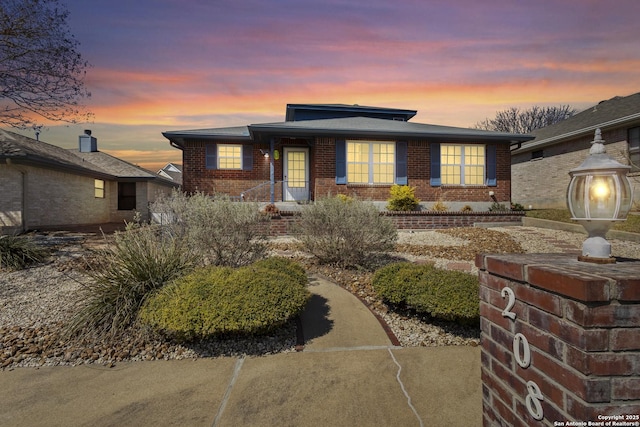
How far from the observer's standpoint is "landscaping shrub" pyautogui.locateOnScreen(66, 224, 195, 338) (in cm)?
341

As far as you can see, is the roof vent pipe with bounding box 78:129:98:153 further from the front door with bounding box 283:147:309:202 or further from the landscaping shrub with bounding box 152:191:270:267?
the landscaping shrub with bounding box 152:191:270:267

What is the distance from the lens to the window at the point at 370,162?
12.6m

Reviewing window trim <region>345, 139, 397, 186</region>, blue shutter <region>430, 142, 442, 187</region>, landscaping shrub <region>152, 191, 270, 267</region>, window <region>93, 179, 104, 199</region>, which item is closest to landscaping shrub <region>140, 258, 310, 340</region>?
landscaping shrub <region>152, 191, 270, 267</region>

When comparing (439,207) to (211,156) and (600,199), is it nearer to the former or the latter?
(211,156)

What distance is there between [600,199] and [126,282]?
4.42m

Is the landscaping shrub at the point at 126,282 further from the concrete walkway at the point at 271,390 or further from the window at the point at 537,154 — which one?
the window at the point at 537,154

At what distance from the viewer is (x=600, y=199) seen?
5.00 feet

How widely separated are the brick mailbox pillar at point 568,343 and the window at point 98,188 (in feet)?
64.1

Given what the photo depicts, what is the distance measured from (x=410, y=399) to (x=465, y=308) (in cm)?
135

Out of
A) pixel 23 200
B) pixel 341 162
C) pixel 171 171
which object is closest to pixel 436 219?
pixel 341 162

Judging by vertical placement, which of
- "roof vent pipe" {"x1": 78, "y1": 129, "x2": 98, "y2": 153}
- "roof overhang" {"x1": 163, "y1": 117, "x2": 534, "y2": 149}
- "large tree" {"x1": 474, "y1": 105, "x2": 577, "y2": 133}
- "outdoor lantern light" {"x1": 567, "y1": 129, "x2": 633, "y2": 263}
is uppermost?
"large tree" {"x1": 474, "y1": 105, "x2": 577, "y2": 133}

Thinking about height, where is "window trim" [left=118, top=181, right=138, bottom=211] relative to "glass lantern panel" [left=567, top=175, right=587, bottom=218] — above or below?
above

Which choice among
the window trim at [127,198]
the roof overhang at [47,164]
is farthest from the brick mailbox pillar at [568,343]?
the window trim at [127,198]

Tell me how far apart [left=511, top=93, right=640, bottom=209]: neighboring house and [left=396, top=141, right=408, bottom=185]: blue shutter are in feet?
19.1
